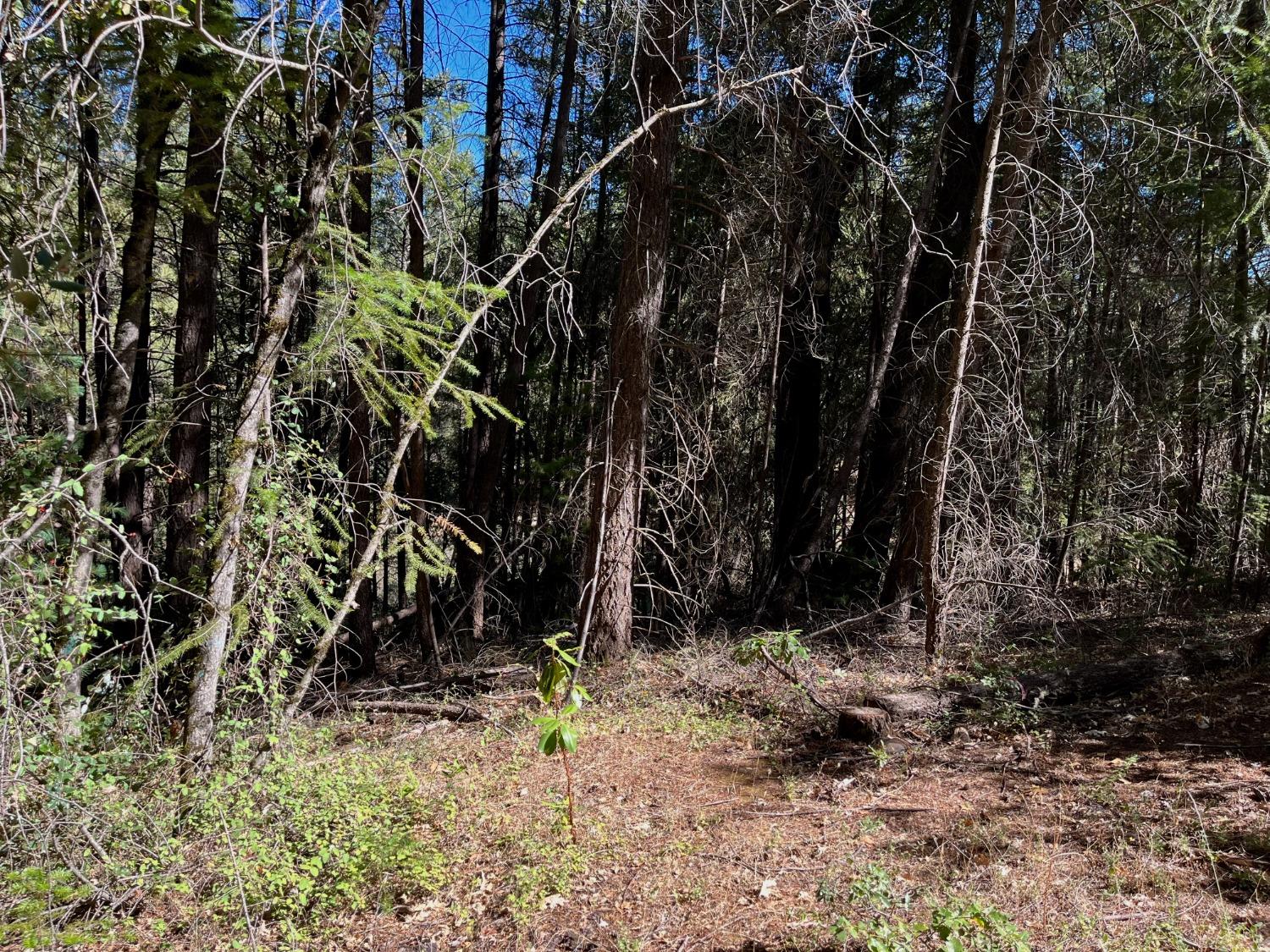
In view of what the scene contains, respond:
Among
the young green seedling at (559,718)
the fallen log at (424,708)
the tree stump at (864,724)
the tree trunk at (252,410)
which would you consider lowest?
the fallen log at (424,708)

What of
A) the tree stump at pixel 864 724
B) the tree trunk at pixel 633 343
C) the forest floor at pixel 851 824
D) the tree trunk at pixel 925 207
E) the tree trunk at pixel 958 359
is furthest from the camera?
the tree trunk at pixel 925 207

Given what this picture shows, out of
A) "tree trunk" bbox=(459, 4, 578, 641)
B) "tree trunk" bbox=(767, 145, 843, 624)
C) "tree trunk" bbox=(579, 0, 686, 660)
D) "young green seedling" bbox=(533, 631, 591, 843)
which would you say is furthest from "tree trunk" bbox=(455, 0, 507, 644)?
"young green seedling" bbox=(533, 631, 591, 843)

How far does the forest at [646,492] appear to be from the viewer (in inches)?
150

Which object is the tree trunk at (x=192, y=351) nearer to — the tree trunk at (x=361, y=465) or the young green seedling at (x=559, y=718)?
the tree trunk at (x=361, y=465)

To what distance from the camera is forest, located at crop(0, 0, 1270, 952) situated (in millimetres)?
3799

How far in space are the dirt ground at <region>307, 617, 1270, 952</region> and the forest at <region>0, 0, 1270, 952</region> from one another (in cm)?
4

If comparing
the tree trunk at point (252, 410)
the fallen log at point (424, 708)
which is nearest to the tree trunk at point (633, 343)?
the fallen log at point (424, 708)

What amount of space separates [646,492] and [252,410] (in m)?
6.12

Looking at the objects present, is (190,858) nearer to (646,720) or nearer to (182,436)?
(646,720)

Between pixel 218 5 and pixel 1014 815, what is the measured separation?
22.2ft

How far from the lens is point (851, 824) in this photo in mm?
4566

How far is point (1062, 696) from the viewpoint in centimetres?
620

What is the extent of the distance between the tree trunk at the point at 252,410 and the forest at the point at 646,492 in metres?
0.03

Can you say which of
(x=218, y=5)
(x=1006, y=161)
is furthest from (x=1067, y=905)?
(x=218, y=5)
